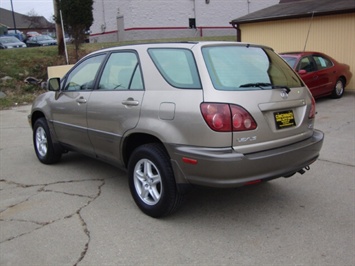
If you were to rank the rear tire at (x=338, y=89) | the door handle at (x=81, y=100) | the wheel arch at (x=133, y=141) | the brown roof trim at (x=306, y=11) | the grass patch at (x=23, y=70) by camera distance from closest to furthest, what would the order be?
the wheel arch at (x=133, y=141) → the door handle at (x=81, y=100) → the rear tire at (x=338, y=89) → the brown roof trim at (x=306, y=11) → the grass patch at (x=23, y=70)

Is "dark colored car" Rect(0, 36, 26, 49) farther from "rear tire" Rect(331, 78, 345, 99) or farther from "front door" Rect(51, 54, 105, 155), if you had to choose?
"front door" Rect(51, 54, 105, 155)

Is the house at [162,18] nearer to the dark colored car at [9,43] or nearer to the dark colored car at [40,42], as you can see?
the dark colored car at [40,42]

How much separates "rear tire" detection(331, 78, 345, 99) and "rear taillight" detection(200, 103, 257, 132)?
952 cm

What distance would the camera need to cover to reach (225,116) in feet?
10.6

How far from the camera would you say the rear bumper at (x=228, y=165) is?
3230mm

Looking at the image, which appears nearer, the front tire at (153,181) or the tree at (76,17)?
the front tire at (153,181)

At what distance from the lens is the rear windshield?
3.47 metres

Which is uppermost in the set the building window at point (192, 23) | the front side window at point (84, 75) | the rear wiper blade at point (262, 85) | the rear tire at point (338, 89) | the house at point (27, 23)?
the house at point (27, 23)

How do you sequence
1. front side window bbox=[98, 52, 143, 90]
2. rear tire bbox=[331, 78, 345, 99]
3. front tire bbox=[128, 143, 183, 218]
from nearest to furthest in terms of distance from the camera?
1. front tire bbox=[128, 143, 183, 218]
2. front side window bbox=[98, 52, 143, 90]
3. rear tire bbox=[331, 78, 345, 99]

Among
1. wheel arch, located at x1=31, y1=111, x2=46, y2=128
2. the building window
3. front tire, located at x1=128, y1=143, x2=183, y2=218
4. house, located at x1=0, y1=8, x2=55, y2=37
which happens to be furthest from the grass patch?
house, located at x1=0, y1=8, x2=55, y2=37

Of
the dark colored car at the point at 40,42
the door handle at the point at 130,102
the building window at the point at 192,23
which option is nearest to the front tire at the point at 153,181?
the door handle at the point at 130,102

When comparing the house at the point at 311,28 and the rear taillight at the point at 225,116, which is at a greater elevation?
the house at the point at 311,28

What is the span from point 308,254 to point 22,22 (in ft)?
269

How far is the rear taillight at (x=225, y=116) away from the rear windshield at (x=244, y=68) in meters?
0.20
